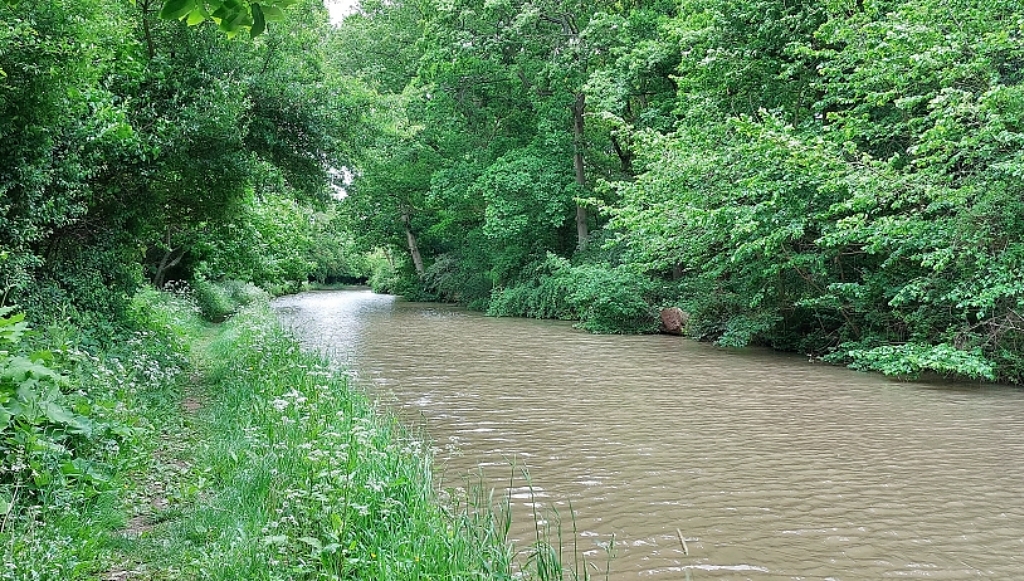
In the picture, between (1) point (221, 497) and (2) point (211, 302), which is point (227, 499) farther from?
(2) point (211, 302)

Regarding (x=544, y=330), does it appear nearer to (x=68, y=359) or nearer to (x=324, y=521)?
(x=68, y=359)

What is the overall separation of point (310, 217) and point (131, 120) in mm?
24509

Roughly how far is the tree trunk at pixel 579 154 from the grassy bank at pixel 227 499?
20253 millimetres

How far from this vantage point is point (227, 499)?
4.68 metres

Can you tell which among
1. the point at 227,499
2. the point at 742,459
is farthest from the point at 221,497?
the point at 742,459

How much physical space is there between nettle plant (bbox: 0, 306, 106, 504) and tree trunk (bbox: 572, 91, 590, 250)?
2199 cm

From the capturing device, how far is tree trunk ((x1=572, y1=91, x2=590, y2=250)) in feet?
86.0

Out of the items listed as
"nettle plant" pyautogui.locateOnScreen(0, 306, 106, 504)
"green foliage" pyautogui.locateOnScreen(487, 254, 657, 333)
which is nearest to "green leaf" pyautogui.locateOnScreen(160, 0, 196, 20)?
"nettle plant" pyautogui.locateOnScreen(0, 306, 106, 504)

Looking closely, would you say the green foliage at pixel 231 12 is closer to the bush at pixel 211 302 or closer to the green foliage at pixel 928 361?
the green foliage at pixel 928 361

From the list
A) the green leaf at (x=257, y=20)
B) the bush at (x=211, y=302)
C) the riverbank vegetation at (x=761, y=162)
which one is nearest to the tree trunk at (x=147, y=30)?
the riverbank vegetation at (x=761, y=162)

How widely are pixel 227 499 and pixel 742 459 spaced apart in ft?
14.9

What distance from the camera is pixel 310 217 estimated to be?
1308 inches

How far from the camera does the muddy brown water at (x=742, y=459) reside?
14.8ft

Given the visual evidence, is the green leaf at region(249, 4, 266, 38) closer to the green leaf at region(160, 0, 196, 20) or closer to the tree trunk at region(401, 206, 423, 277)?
the green leaf at region(160, 0, 196, 20)
